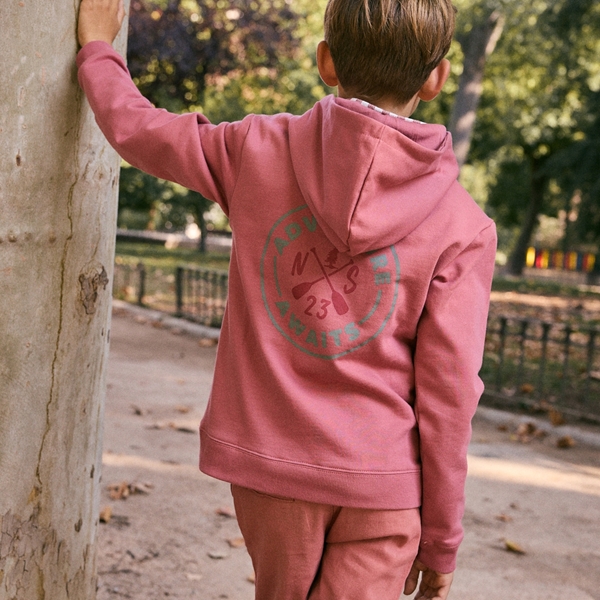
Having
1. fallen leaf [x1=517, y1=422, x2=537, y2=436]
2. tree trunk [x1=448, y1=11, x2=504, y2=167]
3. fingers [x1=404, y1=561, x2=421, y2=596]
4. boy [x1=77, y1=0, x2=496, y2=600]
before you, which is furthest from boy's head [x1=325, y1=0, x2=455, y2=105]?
tree trunk [x1=448, y1=11, x2=504, y2=167]

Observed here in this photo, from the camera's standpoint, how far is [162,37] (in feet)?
53.6

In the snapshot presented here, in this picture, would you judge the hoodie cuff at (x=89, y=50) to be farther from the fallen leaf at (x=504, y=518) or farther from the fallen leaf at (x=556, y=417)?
the fallen leaf at (x=556, y=417)

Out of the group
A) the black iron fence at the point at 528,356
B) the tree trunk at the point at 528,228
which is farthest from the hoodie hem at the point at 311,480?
the tree trunk at the point at 528,228

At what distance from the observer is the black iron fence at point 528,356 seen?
6891 millimetres

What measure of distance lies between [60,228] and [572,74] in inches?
797

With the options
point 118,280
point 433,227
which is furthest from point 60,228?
point 118,280

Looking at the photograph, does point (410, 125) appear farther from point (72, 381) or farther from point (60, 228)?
point (72, 381)

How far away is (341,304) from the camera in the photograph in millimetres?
1694

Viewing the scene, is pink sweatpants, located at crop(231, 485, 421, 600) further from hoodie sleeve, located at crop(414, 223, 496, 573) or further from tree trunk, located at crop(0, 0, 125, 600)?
tree trunk, located at crop(0, 0, 125, 600)

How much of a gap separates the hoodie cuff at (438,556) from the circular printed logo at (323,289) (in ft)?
1.67

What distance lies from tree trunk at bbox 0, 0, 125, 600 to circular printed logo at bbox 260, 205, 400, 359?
1.66ft

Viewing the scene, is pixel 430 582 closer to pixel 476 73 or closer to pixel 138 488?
pixel 138 488

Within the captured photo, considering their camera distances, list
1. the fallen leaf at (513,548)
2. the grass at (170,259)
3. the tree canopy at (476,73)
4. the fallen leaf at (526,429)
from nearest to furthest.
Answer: the fallen leaf at (513,548)
the fallen leaf at (526,429)
the tree canopy at (476,73)
the grass at (170,259)

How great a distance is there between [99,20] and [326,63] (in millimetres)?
535
